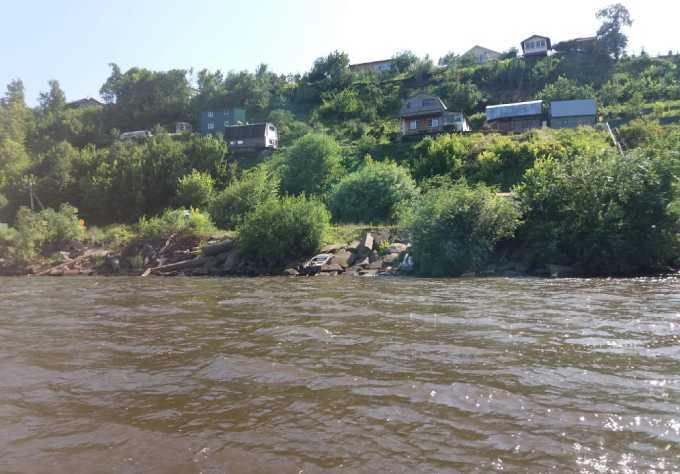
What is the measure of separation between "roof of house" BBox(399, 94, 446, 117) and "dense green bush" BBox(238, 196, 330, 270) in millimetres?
40287

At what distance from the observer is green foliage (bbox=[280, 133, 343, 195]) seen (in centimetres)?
4850

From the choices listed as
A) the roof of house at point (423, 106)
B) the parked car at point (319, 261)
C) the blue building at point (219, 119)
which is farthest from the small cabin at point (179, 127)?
the parked car at point (319, 261)

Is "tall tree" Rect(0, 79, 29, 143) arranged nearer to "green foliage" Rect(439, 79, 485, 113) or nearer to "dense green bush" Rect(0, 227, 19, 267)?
"dense green bush" Rect(0, 227, 19, 267)

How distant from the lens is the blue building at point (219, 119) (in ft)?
279

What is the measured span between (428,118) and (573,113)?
18.5 metres

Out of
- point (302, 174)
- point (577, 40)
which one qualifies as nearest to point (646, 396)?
point (302, 174)

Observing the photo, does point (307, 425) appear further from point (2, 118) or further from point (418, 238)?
point (2, 118)

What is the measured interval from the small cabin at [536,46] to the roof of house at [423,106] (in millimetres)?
39757

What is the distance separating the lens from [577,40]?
91312mm

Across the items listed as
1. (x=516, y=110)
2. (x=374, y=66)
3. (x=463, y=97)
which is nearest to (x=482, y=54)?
(x=374, y=66)

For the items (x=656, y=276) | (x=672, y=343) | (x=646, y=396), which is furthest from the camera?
(x=656, y=276)

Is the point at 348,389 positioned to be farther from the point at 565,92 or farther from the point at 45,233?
the point at 565,92

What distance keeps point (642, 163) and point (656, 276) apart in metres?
6.08

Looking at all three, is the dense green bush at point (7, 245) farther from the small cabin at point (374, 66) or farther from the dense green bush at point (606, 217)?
the small cabin at point (374, 66)
